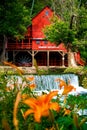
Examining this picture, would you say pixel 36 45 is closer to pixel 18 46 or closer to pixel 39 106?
pixel 18 46

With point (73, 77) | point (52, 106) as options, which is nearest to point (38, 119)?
point (52, 106)

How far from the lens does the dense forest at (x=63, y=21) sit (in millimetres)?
32188

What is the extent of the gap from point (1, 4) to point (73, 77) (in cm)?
Answer: 1851

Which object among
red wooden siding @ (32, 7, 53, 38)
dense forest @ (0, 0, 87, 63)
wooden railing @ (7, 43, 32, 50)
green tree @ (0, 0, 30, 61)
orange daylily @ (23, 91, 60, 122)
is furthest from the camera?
red wooden siding @ (32, 7, 53, 38)

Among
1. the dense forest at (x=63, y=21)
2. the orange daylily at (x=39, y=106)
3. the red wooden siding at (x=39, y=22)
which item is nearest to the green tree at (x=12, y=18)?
the dense forest at (x=63, y=21)

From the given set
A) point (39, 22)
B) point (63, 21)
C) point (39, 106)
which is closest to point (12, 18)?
point (39, 22)

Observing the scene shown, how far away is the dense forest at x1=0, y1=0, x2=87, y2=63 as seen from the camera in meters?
32.2

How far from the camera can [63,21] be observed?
34.5 metres

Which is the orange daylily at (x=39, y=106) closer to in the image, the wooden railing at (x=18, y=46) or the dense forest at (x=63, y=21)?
the dense forest at (x=63, y=21)

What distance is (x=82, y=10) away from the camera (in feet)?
109

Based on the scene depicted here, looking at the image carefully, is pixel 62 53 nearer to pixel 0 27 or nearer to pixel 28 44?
pixel 28 44

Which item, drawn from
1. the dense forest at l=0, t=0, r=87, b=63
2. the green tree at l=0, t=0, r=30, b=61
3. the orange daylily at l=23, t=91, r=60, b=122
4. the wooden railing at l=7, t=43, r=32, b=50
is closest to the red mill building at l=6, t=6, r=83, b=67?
the wooden railing at l=7, t=43, r=32, b=50

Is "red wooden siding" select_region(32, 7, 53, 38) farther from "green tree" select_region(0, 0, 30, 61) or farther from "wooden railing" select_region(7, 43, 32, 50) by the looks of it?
"green tree" select_region(0, 0, 30, 61)

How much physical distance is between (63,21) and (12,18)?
24.2ft
